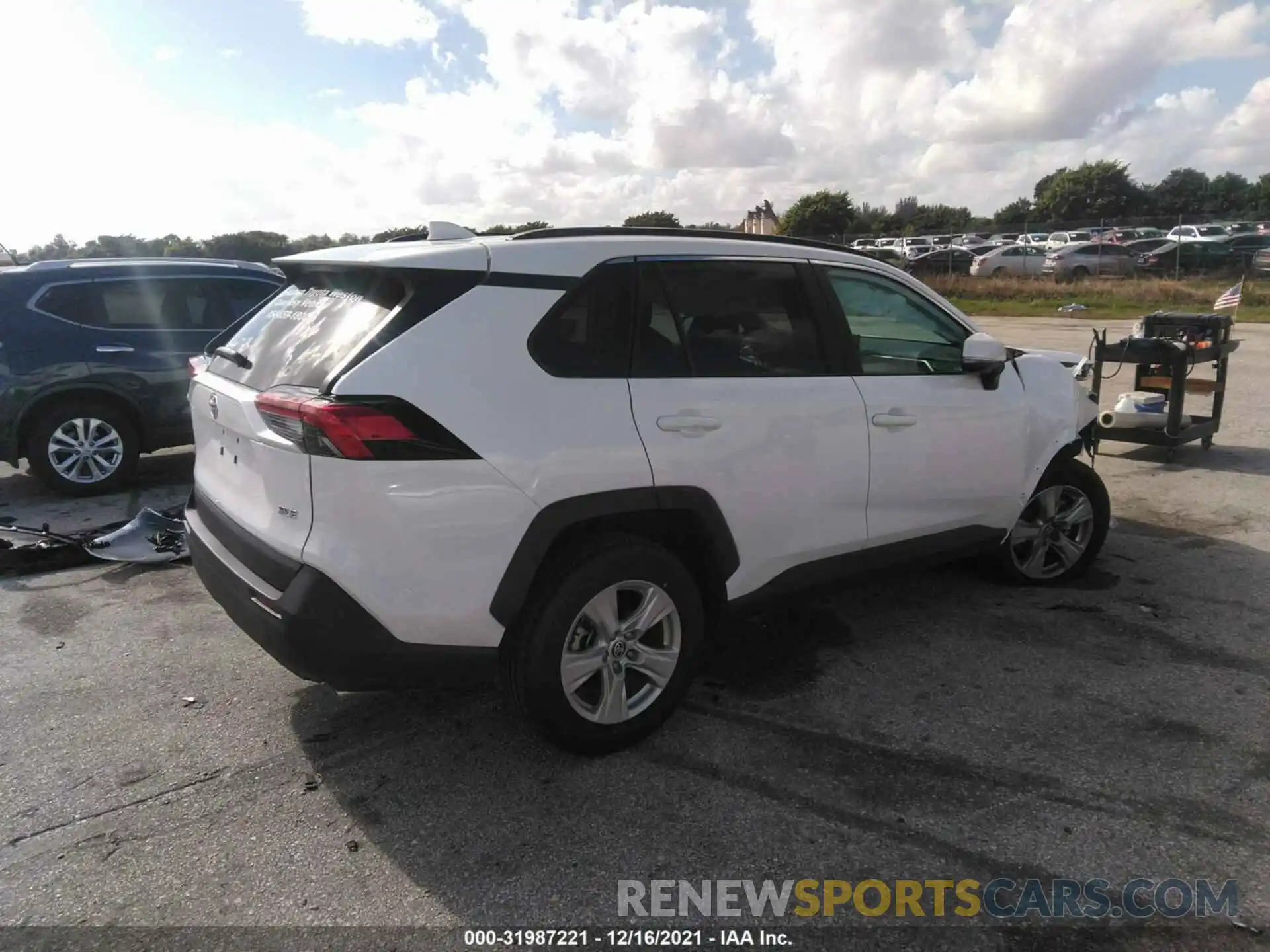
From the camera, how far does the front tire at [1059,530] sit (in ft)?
15.9

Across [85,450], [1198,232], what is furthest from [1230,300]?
[1198,232]

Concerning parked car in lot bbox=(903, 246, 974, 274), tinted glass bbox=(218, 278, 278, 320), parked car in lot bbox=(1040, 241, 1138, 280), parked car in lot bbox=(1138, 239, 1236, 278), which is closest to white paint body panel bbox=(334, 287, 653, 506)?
tinted glass bbox=(218, 278, 278, 320)

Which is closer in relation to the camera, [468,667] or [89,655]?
[468,667]

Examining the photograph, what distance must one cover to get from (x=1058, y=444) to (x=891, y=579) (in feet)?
4.39

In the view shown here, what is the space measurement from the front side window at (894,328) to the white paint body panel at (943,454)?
3.1 inches

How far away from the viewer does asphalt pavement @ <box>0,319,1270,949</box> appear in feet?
8.66

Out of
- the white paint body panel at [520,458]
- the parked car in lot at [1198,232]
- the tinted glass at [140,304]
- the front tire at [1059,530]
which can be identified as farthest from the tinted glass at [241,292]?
the parked car in lot at [1198,232]

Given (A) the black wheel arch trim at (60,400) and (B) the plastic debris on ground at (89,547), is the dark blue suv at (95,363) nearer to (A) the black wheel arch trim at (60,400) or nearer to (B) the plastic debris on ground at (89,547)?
(A) the black wheel arch trim at (60,400)

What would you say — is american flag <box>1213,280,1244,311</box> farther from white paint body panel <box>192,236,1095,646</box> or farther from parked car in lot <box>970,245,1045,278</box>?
parked car in lot <box>970,245,1045,278</box>

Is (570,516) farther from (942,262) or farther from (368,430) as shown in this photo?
(942,262)

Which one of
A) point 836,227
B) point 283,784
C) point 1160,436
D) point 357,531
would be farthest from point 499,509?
point 836,227

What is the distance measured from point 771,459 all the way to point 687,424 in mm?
411

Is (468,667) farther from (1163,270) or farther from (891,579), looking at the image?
(1163,270)

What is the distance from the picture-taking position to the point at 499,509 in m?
2.83
